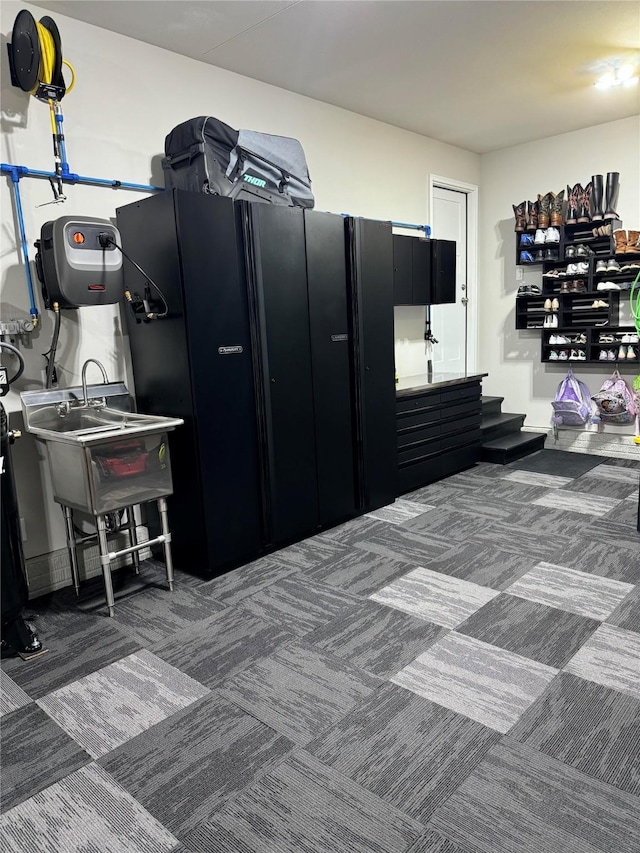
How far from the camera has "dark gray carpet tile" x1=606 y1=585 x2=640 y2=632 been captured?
8.30 ft

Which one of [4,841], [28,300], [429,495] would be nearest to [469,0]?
[28,300]

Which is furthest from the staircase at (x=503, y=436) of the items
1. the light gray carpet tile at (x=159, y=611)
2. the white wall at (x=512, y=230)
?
the light gray carpet tile at (x=159, y=611)

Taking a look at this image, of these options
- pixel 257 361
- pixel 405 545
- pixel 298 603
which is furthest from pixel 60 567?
pixel 405 545

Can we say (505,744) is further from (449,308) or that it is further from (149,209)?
(449,308)

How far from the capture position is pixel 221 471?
3100mm

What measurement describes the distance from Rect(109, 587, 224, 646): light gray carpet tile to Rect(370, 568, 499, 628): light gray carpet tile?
83cm

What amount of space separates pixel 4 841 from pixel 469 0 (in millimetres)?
3837

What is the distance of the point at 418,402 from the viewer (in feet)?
14.6

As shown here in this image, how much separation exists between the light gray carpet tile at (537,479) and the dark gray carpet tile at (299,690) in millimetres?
2781

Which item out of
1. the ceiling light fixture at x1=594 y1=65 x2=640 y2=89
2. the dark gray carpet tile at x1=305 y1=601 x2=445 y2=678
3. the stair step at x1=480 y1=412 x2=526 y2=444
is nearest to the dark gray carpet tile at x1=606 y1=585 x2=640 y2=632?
the dark gray carpet tile at x1=305 y1=601 x2=445 y2=678

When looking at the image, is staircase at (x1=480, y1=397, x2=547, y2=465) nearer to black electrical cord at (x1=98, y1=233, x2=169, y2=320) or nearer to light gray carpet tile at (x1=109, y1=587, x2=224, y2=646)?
light gray carpet tile at (x1=109, y1=587, x2=224, y2=646)

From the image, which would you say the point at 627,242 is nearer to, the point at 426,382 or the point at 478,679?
the point at 426,382

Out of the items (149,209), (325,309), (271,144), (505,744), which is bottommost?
(505,744)

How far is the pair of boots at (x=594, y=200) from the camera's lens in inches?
197
